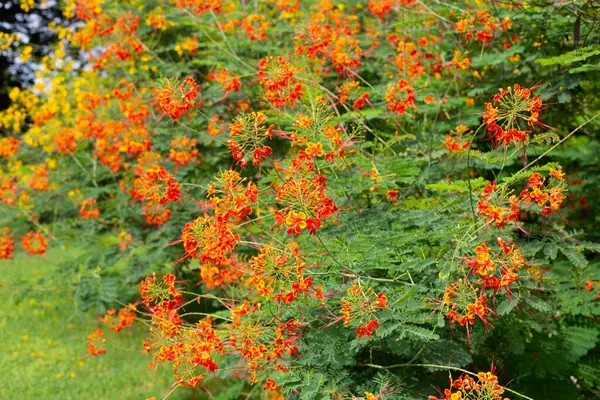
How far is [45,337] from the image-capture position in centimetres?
727

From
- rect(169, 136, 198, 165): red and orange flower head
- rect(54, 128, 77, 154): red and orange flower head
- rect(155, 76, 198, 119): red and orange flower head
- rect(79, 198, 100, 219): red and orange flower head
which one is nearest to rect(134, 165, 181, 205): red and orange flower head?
rect(155, 76, 198, 119): red and orange flower head

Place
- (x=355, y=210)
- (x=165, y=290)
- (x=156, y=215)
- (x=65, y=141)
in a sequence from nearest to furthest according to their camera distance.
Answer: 1. (x=165, y=290)
2. (x=355, y=210)
3. (x=156, y=215)
4. (x=65, y=141)

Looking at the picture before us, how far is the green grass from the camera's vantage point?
5773 mm

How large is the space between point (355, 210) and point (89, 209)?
3771 mm

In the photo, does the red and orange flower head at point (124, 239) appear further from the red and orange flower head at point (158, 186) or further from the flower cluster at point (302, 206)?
the flower cluster at point (302, 206)

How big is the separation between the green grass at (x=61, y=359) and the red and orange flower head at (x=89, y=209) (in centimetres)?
65

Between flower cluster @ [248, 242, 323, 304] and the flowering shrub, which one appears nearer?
flower cluster @ [248, 242, 323, 304]

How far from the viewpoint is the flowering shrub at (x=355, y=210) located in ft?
9.50

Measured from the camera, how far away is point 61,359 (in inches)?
258

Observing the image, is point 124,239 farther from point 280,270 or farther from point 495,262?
point 495,262

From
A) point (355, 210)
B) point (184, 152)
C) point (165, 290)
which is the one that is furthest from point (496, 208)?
point (184, 152)

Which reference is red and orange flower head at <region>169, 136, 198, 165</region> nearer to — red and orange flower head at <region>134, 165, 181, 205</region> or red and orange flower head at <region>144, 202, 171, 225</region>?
red and orange flower head at <region>144, 202, 171, 225</region>

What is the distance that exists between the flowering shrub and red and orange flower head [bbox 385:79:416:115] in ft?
0.08

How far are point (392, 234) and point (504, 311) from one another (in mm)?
640
